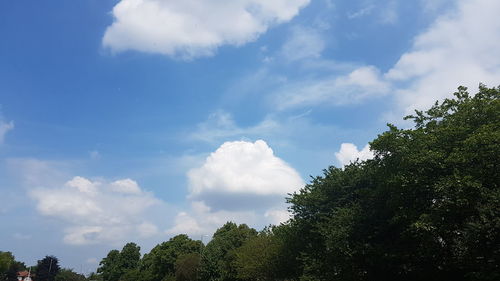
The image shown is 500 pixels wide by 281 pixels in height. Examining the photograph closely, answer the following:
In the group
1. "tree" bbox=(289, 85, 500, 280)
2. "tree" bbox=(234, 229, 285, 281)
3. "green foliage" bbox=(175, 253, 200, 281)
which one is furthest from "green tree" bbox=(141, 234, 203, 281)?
"tree" bbox=(289, 85, 500, 280)

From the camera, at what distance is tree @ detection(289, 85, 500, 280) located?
75.2 ft

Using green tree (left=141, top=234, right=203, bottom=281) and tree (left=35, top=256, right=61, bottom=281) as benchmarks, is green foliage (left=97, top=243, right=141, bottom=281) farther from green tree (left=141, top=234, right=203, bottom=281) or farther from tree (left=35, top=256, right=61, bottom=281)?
green tree (left=141, top=234, right=203, bottom=281)

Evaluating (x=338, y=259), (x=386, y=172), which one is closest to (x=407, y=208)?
(x=386, y=172)

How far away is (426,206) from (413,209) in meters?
0.89

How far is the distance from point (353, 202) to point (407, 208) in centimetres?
1042

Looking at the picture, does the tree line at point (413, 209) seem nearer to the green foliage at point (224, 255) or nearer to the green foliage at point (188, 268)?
the green foliage at point (224, 255)

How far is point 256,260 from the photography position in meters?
55.2

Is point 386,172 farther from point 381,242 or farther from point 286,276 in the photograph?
point 286,276

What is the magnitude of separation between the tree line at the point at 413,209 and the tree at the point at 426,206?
0.21 ft

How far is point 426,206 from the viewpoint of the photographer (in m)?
25.9

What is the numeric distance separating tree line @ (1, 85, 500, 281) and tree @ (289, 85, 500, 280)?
6 centimetres

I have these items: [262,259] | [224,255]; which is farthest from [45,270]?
[262,259]

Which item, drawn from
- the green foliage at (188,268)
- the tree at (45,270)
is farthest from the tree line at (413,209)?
the tree at (45,270)

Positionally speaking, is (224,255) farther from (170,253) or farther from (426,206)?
(426,206)
